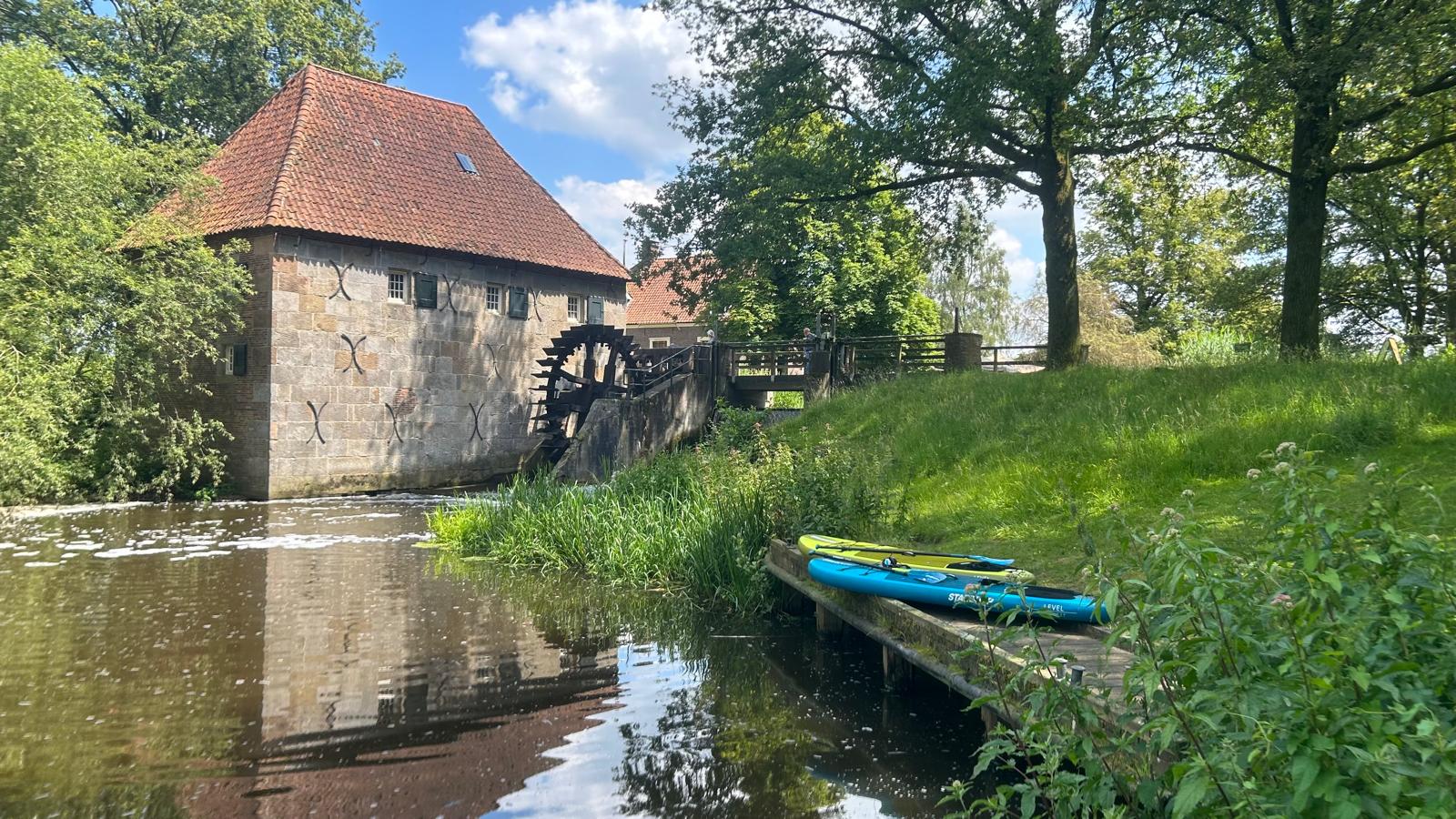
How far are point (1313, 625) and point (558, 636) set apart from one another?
22.3 feet

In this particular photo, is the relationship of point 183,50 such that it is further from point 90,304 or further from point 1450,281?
point 1450,281

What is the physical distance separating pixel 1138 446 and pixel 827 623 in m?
4.51

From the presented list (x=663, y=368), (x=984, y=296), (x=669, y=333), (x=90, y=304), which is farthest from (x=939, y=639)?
(x=984, y=296)

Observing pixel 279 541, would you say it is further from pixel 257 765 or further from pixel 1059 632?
pixel 1059 632

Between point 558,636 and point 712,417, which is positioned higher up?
point 712,417

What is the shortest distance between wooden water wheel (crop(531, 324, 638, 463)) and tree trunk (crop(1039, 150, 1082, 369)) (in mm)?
9432

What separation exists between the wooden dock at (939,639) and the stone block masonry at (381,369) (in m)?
15.2

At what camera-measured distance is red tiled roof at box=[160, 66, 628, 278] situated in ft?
68.7

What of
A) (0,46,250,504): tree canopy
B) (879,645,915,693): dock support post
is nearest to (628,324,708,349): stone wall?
(0,46,250,504): tree canopy

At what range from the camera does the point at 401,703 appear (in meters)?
6.53

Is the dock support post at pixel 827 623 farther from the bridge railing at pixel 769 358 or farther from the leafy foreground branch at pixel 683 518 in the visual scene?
the bridge railing at pixel 769 358

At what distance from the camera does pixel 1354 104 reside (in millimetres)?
12906

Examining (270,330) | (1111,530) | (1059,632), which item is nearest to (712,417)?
(270,330)

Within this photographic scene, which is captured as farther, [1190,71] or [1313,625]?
[1190,71]
